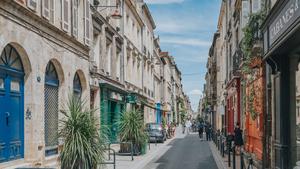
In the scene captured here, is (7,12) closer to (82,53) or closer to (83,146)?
(83,146)

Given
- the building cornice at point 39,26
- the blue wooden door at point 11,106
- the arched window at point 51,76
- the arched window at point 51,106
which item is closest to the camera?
the building cornice at point 39,26

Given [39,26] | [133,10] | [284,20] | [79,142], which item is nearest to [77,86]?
[39,26]

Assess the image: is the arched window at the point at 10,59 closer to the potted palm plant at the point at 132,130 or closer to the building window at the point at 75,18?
the building window at the point at 75,18

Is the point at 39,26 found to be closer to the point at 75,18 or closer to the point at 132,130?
the point at 75,18

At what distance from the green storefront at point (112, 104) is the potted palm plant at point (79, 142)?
482 inches

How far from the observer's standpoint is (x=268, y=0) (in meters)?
13.7

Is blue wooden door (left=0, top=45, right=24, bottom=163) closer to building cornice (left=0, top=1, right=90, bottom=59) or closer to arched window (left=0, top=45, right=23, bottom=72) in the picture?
arched window (left=0, top=45, right=23, bottom=72)

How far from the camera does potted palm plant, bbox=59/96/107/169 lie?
1222 centimetres

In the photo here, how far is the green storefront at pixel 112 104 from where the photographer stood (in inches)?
1013

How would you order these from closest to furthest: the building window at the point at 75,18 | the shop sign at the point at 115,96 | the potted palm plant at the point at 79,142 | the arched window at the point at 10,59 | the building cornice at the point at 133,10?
1. the potted palm plant at the point at 79,142
2. the arched window at the point at 10,59
3. the building window at the point at 75,18
4. the shop sign at the point at 115,96
5. the building cornice at the point at 133,10

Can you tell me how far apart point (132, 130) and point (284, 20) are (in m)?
15.8

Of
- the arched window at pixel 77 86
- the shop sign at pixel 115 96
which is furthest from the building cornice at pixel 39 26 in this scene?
the shop sign at pixel 115 96

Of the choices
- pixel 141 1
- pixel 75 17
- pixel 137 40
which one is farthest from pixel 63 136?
pixel 141 1

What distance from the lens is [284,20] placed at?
8281mm
